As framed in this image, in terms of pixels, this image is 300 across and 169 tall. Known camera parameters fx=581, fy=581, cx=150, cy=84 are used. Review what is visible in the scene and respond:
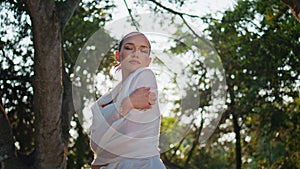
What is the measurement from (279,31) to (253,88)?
1.30 meters

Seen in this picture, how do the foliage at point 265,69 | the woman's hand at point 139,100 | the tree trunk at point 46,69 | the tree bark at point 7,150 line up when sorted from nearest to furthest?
the woman's hand at point 139,100, the tree trunk at point 46,69, the tree bark at point 7,150, the foliage at point 265,69

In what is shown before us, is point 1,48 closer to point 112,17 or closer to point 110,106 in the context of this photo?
point 112,17

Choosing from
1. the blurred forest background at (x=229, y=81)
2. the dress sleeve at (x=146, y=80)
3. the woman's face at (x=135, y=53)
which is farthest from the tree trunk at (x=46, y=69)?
the dress sleeve at (x=146, y=80)

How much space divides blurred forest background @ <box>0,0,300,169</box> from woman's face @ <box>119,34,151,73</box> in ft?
9.23

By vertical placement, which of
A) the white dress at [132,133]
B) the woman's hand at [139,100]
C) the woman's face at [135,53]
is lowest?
the white dress at [132,133]

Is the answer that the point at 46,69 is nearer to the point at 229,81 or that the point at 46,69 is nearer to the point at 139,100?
the point at 139,100

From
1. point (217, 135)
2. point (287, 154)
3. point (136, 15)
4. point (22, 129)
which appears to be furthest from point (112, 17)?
point (217, 135)

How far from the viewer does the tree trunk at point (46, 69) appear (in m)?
4.94

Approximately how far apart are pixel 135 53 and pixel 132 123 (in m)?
0.35

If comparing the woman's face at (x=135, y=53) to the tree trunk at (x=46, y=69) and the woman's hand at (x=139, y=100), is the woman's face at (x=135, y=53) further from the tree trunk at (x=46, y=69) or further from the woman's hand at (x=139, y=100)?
the tree trunk at (x=46, y=69)

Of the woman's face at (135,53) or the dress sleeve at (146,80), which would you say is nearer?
the dress sleeve at (146,80)

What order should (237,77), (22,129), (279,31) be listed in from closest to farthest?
(22,129) → (279,31) → (237,77)

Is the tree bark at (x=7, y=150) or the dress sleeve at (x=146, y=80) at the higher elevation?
the dress sleeve at (x=146, y=80)

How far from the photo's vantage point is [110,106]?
252cm
